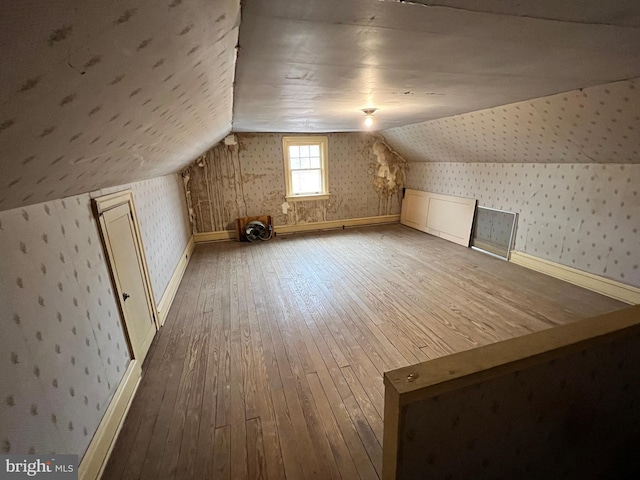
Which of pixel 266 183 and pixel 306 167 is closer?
pixel 266 183

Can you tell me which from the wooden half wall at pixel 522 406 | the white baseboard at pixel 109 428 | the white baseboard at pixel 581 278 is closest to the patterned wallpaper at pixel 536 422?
the wooden half wall at pixel 522 406

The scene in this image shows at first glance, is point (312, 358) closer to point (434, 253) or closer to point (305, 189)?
point (434, 253)

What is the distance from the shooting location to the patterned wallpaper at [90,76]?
54 cm

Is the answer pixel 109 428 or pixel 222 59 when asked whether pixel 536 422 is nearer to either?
pixel 222 59

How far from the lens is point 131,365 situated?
2135mm

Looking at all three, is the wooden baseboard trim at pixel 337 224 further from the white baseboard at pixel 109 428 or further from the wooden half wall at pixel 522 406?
the wooden half wall at pixel 522 406

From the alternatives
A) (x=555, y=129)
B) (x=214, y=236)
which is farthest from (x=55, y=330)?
(x=214, y=236)

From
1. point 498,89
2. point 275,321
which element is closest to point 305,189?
point 275,321

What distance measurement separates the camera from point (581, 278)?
11.2 feet

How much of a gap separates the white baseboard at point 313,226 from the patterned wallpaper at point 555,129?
2.33m

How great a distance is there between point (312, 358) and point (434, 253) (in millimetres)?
3151

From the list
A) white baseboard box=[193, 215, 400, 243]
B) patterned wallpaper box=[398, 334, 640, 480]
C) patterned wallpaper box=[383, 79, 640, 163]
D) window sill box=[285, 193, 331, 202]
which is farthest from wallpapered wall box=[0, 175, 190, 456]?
window sill box=[285, 193, 331, 202]

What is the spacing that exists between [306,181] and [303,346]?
4220 millimetres

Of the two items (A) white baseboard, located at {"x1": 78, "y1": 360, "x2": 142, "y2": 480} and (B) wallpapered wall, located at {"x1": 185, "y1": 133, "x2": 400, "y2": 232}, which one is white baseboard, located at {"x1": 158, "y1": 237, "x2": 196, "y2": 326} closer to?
(A) white baseboard, located at {"x1": 78, "y1": 360, "x2": 142, "y2": 480}
